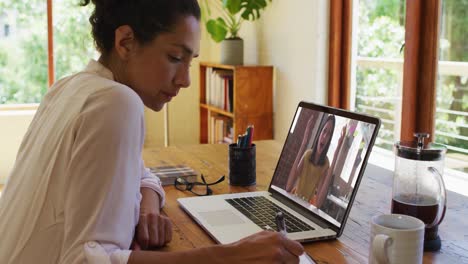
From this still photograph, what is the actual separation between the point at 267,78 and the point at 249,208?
7.91ft

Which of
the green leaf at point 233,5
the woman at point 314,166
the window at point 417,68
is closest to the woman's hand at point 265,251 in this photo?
the woman at point 314,166

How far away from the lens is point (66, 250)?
33.9 inches

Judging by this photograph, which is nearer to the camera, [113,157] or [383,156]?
[113,157]

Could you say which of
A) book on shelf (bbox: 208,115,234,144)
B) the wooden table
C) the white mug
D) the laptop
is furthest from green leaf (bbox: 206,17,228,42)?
the white mug

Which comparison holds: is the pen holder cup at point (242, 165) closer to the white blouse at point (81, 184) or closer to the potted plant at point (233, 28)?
the white blouse at point (81, 184)

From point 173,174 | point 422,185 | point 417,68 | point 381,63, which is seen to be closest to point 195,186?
point 173,174

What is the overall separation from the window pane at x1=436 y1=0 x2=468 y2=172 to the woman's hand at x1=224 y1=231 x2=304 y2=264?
72.7 inches

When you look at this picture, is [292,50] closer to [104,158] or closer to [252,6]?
[252,6]

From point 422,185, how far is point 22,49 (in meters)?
4.08

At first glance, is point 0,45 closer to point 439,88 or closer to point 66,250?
point 439,88

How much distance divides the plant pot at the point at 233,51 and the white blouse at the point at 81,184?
281 cm

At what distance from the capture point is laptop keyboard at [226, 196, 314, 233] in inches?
47.1

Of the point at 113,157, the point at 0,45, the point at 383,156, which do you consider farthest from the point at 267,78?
the point at 113,157

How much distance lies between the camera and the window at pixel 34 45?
447 centimetres
